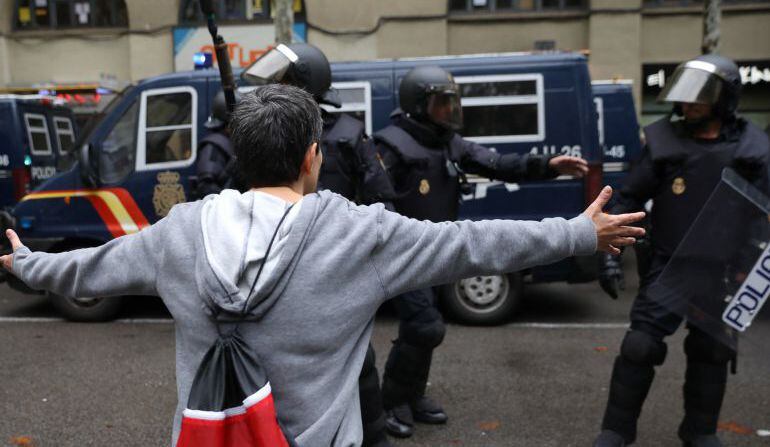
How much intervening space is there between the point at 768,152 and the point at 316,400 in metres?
2.82

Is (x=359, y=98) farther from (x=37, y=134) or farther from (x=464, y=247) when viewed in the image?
(x=37, y=134)

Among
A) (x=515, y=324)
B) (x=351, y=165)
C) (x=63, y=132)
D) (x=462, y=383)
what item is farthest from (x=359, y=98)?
(x=63, y=132)

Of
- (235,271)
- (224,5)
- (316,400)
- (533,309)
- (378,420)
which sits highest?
(224,5)

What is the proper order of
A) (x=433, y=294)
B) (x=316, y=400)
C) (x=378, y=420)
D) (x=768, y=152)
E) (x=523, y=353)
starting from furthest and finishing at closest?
(x=523, y=353), (x=433, y=294), (x=768, y=152), (x=378, y=420), (x=316, y=400)

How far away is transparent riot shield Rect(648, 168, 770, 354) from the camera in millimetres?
3430

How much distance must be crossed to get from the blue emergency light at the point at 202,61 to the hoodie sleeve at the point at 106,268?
16.7ft

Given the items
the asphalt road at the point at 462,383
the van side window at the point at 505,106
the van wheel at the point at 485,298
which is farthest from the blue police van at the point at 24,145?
the van wheel at the point at 485,298

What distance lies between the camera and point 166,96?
22.7ft

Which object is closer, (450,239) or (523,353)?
(450,239)

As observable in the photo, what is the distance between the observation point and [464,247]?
5.98ft

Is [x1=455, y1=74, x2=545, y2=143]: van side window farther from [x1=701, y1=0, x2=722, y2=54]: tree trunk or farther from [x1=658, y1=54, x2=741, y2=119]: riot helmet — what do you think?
[x1=701, y1=0, x2=722, y2=54]: tree trunk

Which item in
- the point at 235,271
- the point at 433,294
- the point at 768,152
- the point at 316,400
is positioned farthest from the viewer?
the point at 433,294

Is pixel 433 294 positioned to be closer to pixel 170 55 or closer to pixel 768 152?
pixel 768 152

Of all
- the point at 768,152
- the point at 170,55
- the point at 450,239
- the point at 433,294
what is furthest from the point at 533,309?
the point at 170,55
